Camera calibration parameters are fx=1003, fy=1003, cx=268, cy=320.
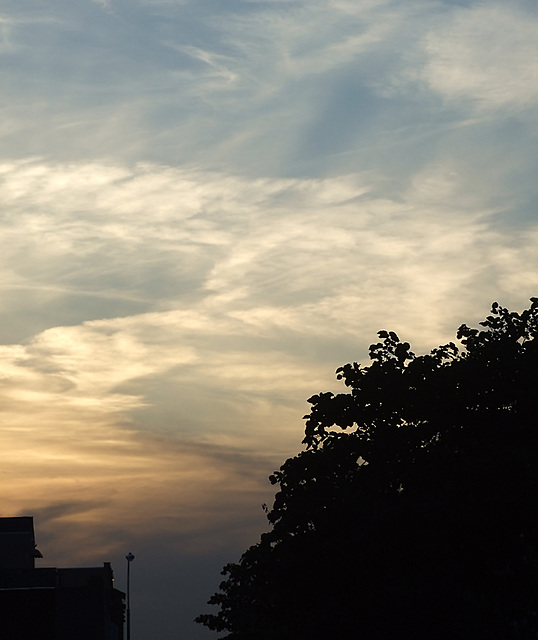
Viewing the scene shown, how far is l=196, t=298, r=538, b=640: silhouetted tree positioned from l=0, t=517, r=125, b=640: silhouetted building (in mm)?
19638

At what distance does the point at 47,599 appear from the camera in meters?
53.9

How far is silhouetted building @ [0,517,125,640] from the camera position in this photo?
53.1 meters

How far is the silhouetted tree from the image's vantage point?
34.0m

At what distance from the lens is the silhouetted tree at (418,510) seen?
3400 centimetres

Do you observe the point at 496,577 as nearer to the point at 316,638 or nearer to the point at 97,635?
the point at 316,638

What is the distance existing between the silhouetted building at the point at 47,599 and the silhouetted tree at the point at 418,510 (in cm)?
1964

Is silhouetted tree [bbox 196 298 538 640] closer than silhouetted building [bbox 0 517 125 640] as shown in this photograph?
Yes

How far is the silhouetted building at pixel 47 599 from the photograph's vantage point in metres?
53.1

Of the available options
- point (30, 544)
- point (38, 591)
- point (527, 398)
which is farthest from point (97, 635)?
point (527, 398)

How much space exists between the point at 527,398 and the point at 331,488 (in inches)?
304

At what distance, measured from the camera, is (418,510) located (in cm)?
3362

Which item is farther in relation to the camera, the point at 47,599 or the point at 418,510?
the point at 47,599

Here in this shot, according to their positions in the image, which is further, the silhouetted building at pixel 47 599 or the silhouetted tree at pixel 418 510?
the silhouetted building at pixel 47 599

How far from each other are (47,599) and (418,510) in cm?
2779
